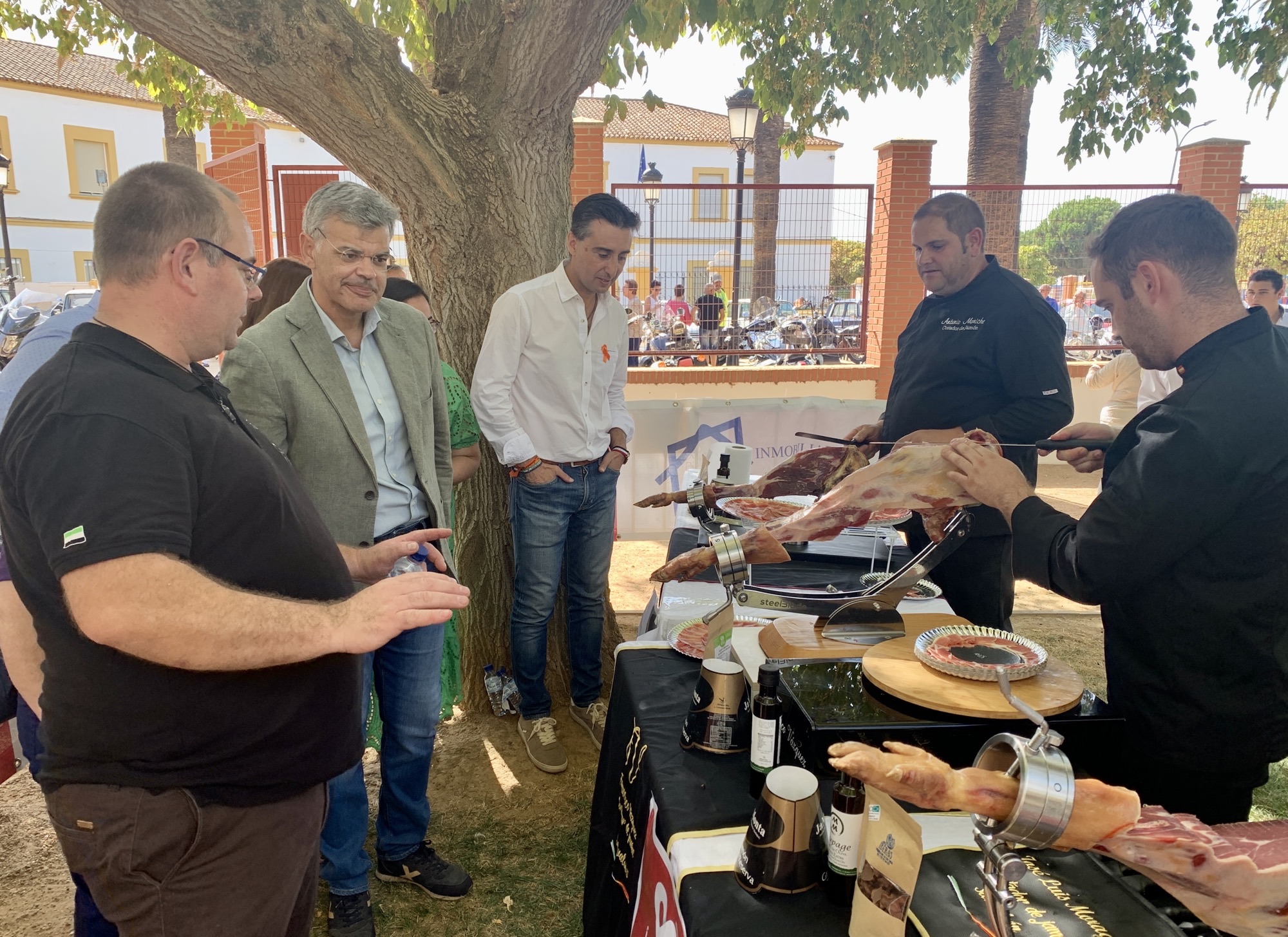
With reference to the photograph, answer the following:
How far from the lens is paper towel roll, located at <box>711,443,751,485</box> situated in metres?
3.40

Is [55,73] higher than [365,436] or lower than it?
higher

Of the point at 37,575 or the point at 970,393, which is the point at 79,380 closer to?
the point at 37,575

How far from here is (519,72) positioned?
3.53m

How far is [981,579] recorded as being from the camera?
2896 millimetres

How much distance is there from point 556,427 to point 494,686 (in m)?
1.40

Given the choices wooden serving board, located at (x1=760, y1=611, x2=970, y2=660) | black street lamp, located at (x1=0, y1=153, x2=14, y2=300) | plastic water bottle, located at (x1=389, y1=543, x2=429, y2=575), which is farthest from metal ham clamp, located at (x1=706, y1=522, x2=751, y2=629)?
black street lamp, located at (x1=0, y1=153, x2=14, y2=300)

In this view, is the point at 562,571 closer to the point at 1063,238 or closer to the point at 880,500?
the point at 880,500

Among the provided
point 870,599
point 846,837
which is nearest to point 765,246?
point 870,599

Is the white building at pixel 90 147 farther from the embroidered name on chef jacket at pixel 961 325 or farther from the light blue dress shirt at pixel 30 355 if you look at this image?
the light blue dress shirt at pixel 30 355

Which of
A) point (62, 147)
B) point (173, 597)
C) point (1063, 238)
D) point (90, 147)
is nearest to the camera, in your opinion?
point (173, 597)

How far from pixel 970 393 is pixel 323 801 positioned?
2612 mm

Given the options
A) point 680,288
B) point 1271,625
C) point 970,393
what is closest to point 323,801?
point 1271,625

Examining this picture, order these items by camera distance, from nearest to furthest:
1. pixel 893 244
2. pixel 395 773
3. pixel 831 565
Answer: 1. pixel 395 773
2. pixel 831 565
3. pixel 893 244

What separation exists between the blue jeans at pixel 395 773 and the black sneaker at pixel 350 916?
0.9 inches
